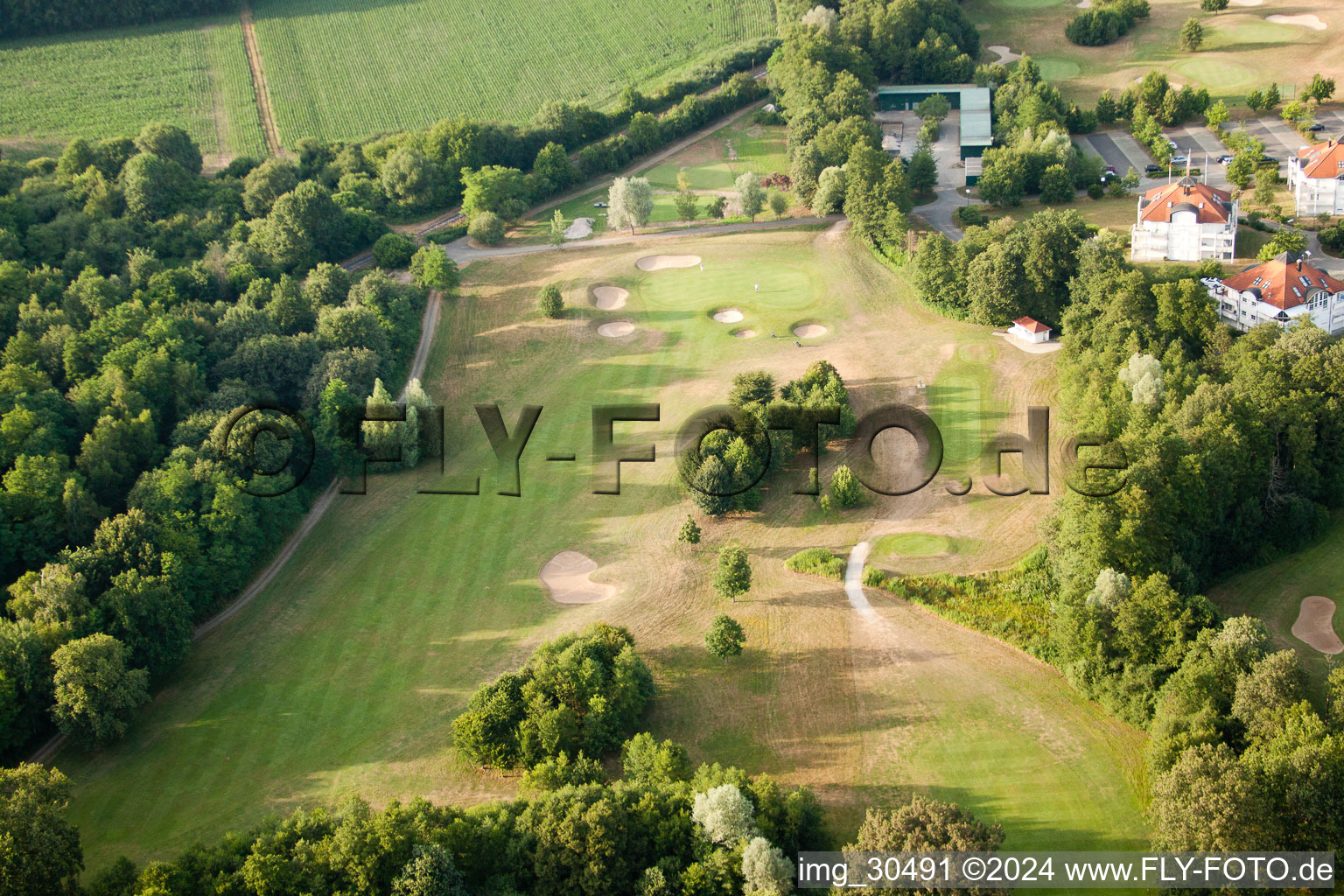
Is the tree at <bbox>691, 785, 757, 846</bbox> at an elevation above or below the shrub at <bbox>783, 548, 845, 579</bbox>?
above

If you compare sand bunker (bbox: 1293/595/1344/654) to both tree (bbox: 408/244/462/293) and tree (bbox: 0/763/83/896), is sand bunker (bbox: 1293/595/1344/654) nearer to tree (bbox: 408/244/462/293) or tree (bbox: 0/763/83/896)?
tree (bbox: 0/763/83/896)

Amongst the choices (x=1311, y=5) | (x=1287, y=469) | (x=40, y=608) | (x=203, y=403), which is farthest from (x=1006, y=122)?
(x=40, y=608)

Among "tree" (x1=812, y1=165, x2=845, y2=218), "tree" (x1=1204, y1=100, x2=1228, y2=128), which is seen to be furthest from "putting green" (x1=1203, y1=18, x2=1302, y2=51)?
"tree" (x1=812, y1=165, x2=845, y2=218)

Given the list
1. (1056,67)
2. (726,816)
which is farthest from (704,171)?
(726,816)

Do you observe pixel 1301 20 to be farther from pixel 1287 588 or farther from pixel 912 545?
pixel 912 545

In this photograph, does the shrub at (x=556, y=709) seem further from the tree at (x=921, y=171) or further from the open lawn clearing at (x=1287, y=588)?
the tree at (x=921, y=171)

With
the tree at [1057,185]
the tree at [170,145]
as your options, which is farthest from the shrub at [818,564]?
the tree at [170,145]

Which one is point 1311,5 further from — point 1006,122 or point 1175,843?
point 1175,843
